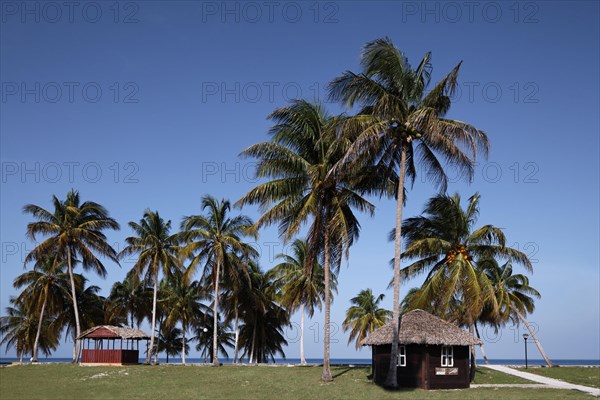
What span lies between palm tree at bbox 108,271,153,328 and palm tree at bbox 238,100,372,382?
3097cm

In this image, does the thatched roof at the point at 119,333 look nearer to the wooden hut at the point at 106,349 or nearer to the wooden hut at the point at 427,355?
the wooden hut at the point at 106,349

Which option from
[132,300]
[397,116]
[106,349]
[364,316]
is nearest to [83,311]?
[132,300]

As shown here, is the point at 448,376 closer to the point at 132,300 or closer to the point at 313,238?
the point at 313,238

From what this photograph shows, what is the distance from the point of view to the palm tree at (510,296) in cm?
4796

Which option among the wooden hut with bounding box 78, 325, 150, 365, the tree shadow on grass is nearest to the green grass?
the tree shadow on grass

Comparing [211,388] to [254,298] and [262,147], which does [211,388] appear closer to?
[262,147]

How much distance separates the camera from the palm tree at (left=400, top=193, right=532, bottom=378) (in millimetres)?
34656

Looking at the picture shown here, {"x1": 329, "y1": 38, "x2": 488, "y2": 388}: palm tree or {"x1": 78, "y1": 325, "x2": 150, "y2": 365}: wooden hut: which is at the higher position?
{"x1": 329, "y1": 38, "x2": 488, "y2": 388}: palm tree

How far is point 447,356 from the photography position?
31172 millimetres

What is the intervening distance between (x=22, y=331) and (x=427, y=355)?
152 ft

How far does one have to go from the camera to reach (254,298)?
5200cm

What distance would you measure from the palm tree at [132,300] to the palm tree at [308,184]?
1219 inches

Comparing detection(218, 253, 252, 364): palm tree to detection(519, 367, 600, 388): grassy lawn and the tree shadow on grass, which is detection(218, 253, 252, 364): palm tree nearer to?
the tree shadow on grass

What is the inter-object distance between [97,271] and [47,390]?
70.4 ft
